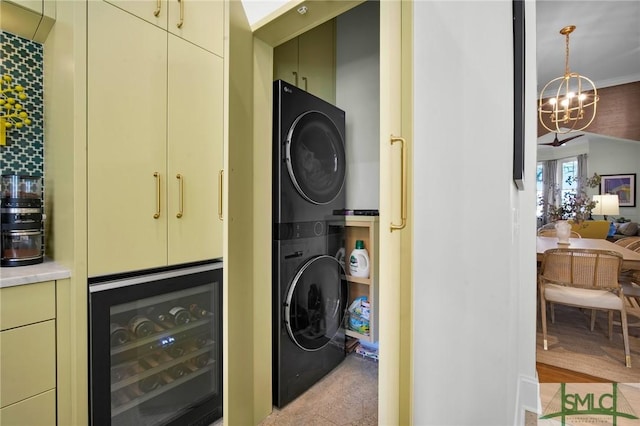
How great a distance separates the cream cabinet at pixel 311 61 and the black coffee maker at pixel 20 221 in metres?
1.36

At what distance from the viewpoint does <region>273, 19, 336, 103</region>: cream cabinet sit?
1.89 m

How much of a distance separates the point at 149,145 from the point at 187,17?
69 centimetres

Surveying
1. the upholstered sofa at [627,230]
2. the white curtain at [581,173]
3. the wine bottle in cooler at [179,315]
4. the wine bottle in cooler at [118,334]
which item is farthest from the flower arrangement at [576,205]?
the wine bottle in cooler at [118,334]

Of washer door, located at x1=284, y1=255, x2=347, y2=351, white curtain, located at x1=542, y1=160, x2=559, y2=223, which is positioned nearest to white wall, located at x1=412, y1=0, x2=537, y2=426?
washer door, located at x1=284, y1=255, x2=347, y2=351

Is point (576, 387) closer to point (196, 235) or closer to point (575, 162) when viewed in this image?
point (196, 235)

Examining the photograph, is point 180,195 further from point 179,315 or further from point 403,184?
point 403,184

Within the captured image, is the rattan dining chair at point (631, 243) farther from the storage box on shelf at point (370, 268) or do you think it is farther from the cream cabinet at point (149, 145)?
A: the cream cabinet at point (149, 145)

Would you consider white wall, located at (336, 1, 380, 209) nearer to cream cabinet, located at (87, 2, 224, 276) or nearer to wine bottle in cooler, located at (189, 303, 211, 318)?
cream cabinet, located at (87, 2, 224, 276)

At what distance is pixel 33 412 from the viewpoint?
112cm

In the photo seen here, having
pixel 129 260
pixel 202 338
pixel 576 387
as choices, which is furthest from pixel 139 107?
pixel 576 387

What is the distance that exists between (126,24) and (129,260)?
100cm

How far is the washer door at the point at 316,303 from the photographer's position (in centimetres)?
172

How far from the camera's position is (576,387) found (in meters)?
1.95

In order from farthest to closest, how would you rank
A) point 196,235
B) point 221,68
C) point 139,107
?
1. point 221,68
2. point 196,235
3. point 139,107
